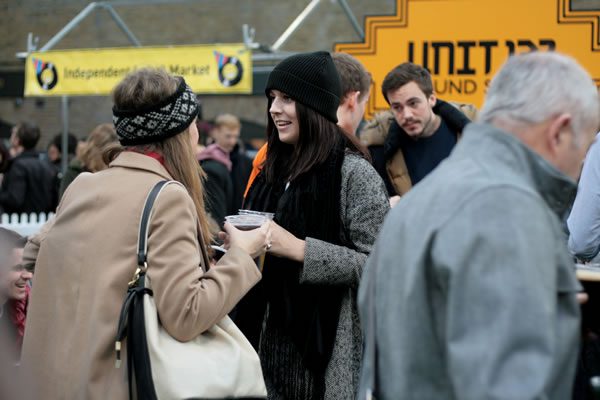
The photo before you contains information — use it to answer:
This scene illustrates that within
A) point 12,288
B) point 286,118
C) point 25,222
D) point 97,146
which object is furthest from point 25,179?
point 286,118

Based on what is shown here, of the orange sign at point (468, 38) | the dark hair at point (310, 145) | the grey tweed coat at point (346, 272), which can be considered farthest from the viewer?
the orange sign at point (468, 38)

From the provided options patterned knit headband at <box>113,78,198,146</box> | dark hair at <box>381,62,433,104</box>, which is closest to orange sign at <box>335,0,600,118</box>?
dark hair at <box>381,62,433,104</box>

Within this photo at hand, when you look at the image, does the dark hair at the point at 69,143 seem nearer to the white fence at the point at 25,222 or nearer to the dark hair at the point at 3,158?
the white fence at the point at 25,222

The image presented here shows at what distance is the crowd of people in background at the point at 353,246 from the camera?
157cm

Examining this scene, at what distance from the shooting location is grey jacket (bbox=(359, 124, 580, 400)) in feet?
5.01

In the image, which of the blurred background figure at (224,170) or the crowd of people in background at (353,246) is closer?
the crowd of people in background at (353,246)

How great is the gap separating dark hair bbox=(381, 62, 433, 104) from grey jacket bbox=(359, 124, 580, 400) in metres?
2.83

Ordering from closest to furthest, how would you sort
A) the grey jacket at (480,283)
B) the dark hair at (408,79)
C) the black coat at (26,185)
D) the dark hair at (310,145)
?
1. the grey jacket at (480,283)
2. the dark hair at (310,145)
3. the dark hair at (408,79)
4. the black coat at (26,185)

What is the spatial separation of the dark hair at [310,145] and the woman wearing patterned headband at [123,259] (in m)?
0.51

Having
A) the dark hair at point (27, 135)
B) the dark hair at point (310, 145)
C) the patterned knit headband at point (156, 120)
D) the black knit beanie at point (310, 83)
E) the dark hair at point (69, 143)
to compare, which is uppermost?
the black knit beanie at point (310, 83)

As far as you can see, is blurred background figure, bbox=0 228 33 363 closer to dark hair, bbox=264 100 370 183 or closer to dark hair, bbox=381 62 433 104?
dark hair, bbox=264 100 370 183

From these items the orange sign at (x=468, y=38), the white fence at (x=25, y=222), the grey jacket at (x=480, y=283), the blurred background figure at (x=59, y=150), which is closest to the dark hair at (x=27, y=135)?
the white fence at (x=25, y=222)

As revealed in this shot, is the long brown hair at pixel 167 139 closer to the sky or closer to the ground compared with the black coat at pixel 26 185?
closer to the sky

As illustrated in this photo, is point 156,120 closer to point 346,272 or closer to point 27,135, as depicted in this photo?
point 346,272
